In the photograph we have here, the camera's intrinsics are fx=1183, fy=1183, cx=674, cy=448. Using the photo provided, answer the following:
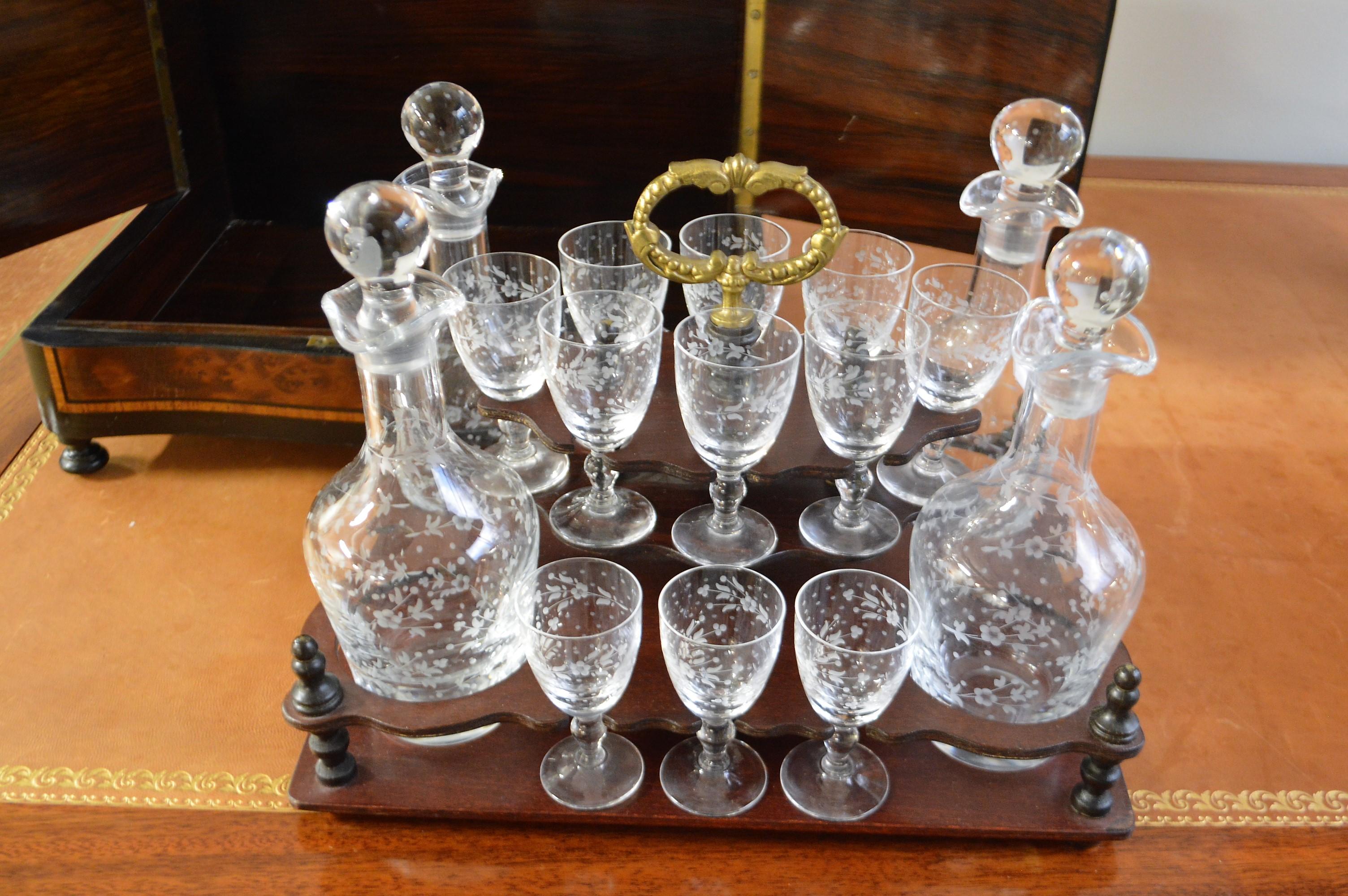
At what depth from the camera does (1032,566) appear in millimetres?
818

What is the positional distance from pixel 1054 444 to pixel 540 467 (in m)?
0.46

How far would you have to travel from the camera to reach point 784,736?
867 mm

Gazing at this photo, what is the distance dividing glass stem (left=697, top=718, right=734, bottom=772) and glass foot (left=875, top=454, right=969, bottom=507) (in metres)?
0.28

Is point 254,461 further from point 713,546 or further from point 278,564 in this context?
point 713,546

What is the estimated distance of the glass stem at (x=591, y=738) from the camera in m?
0.82

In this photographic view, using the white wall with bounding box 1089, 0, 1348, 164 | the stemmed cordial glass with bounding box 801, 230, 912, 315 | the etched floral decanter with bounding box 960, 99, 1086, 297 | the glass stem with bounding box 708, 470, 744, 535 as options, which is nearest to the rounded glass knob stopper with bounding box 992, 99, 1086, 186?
the etched floral decanter with bounding box 960, 99, 1086, 297

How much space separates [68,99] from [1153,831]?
1395mm

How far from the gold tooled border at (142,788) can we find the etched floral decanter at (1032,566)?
50 cm

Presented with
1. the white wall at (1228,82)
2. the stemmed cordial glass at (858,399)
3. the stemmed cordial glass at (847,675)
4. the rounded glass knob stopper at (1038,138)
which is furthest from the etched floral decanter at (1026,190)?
the white wall at (1228,82)

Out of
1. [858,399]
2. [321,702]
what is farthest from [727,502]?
[321,702]

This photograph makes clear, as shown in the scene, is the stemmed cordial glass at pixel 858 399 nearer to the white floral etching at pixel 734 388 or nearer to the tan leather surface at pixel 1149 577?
the white floral etching at pixel 734 388

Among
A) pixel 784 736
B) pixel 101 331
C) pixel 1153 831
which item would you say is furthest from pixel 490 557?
pixel 101 331

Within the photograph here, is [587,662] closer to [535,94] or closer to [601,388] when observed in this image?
[601,388]

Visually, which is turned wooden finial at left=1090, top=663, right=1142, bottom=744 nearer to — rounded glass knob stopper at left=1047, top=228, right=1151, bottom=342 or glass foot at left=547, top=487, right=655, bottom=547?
rounded glass knob stopper at left=1047, top=228, right=1151, bottom=342
